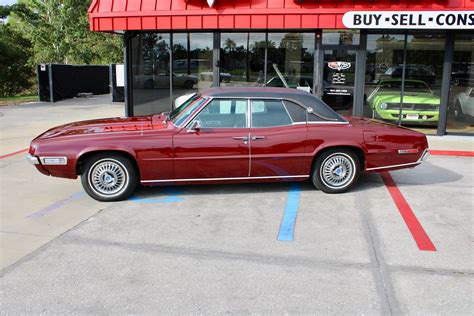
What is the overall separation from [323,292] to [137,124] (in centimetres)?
380

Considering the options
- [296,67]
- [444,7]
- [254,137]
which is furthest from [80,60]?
[254,137]

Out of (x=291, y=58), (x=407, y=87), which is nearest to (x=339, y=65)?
(x=291, y=58)

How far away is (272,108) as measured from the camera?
632cm

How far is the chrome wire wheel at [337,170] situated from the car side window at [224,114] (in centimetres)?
132

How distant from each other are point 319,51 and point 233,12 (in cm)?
245

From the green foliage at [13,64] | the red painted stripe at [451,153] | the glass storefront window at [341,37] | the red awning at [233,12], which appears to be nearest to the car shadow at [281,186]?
the red painted stripe at [451,153]

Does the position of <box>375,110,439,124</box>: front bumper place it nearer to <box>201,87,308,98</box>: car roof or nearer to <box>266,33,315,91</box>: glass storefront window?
<box>266,33,315,91</box>: glass storefront window

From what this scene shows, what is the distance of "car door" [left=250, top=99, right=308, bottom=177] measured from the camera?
610 centimetres

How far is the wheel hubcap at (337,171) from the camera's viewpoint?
21.0 ft

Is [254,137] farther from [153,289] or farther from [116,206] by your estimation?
[153,289]

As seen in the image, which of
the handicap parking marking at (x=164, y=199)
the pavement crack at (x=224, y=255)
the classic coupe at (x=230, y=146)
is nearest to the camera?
the pavement crack at (x=224, y=255)

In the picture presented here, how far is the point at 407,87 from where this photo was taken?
11.9 metres

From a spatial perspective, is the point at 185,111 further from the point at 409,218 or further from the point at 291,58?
the point at 291,58

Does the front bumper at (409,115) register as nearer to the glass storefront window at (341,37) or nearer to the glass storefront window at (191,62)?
the glass storefront window at (341,37)
